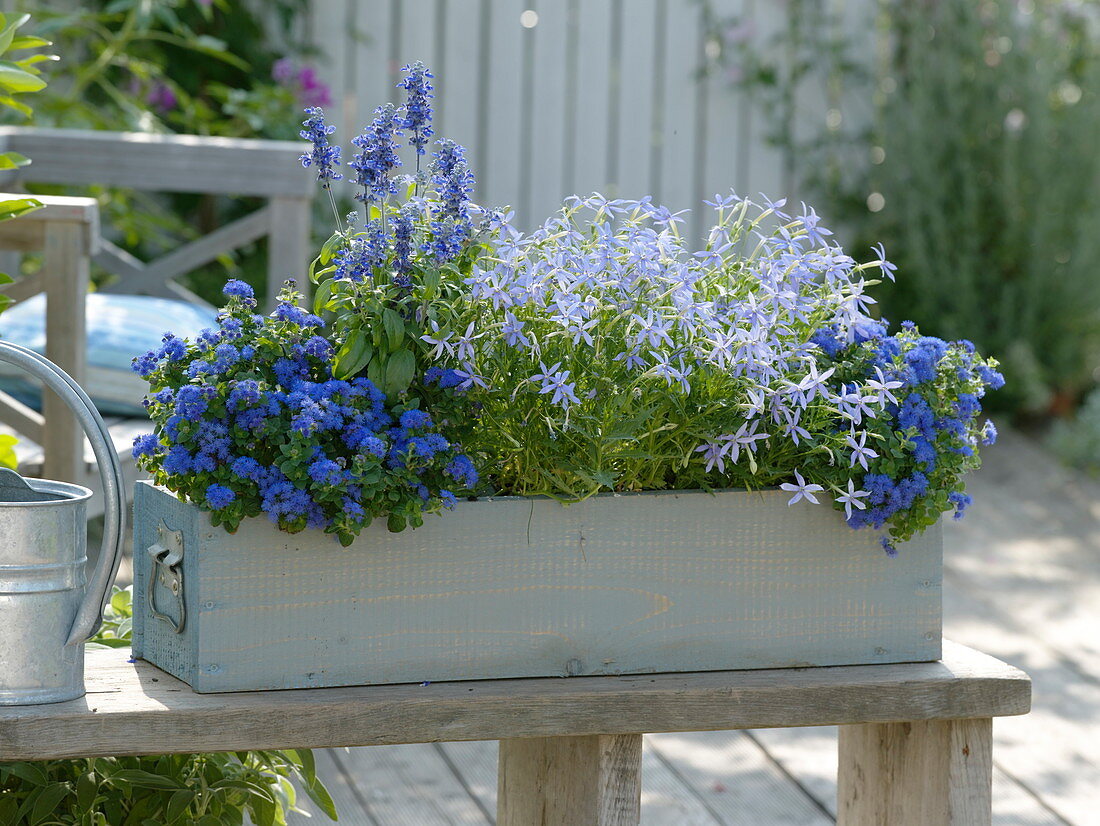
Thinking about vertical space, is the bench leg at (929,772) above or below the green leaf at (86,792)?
above

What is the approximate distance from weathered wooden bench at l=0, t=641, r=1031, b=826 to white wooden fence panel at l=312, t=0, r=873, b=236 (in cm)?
406

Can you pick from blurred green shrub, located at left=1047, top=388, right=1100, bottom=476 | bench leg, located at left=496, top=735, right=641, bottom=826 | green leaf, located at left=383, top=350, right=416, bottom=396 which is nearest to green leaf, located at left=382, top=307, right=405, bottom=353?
green leaf, located at left=383, top=350, right=416, bottom=396

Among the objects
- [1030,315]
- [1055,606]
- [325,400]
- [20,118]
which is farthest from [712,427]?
[1030,315]

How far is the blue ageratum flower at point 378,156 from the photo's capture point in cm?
121

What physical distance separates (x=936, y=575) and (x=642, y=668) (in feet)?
0.97

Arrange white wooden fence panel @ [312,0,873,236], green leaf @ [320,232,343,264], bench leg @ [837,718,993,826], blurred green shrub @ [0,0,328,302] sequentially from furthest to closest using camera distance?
white wooden fence panel @ [312,0,873,236] → blurred green shrub @ [0,0,328,302] → bench leg @ [837,718,993,826] → green leaf @ [320,232,343,264]

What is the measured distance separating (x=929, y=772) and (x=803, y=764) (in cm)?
119

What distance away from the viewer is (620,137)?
17.7ft

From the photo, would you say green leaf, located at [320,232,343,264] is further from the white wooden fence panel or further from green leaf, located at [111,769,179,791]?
the white wooden fence panel

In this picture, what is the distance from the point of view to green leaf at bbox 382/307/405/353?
1192 millimetres

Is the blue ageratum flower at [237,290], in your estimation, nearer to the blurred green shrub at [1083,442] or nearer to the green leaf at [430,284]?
the green leaf at [430,284]

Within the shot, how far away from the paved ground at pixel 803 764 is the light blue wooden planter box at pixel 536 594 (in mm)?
1022

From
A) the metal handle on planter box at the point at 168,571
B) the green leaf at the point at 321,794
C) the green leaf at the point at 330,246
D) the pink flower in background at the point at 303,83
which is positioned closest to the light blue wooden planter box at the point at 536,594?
the metal handle on planter box at the point at 168,571

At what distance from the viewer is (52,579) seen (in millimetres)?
1133
